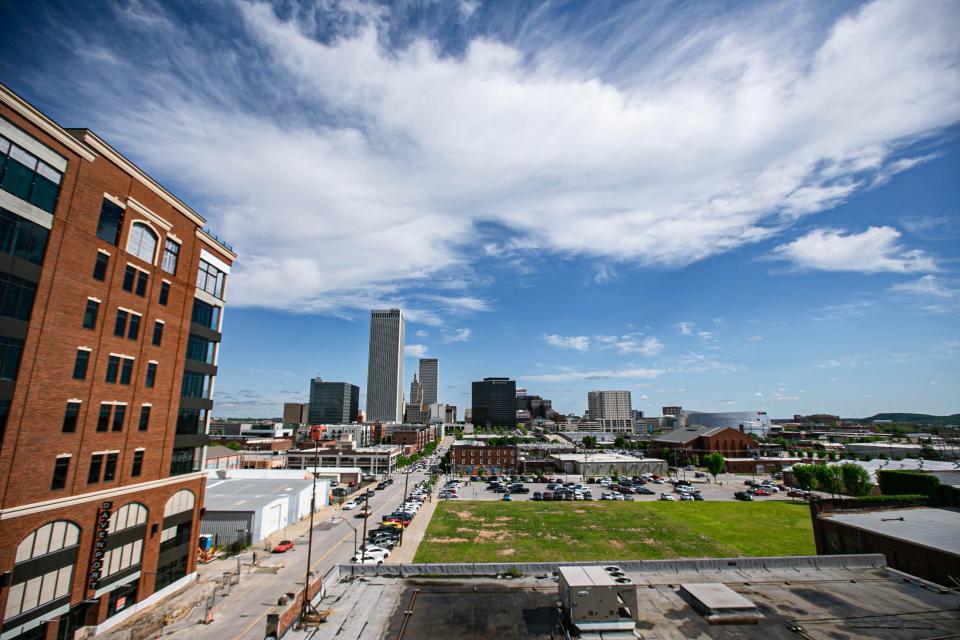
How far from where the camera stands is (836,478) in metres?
83.7

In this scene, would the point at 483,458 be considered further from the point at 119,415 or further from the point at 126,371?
the point at 126,371

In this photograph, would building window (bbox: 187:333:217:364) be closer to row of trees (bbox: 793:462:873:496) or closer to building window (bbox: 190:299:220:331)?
building window (bbox: 190:299:220:331)

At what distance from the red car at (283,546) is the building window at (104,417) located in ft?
86.7

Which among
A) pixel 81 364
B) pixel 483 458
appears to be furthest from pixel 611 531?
pixel 483 458

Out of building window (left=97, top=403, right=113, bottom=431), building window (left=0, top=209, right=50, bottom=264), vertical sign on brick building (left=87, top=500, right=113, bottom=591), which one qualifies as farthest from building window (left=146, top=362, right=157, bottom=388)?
building window (left=0, top=209, right=50, bottom=264)

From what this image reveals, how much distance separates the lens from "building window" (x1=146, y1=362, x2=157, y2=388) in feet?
114

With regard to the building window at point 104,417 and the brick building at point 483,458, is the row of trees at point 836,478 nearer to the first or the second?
the brick building at point 483,458

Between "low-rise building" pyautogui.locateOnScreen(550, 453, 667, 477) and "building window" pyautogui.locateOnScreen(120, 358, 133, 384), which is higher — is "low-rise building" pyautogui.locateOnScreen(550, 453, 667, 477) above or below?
below

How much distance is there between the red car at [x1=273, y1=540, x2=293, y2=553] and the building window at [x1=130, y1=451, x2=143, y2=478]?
21661mm

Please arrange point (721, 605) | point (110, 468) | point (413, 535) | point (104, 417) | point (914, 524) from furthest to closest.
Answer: point (413, 535)
point (914, 524)
point (110, 468)
point (104, 417)
point (721, 605)

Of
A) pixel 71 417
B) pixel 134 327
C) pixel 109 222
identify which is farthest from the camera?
pixel 134 327

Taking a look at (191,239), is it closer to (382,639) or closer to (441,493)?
(382,639)

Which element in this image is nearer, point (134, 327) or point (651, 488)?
point (134, 327)

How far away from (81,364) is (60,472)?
676 cm
